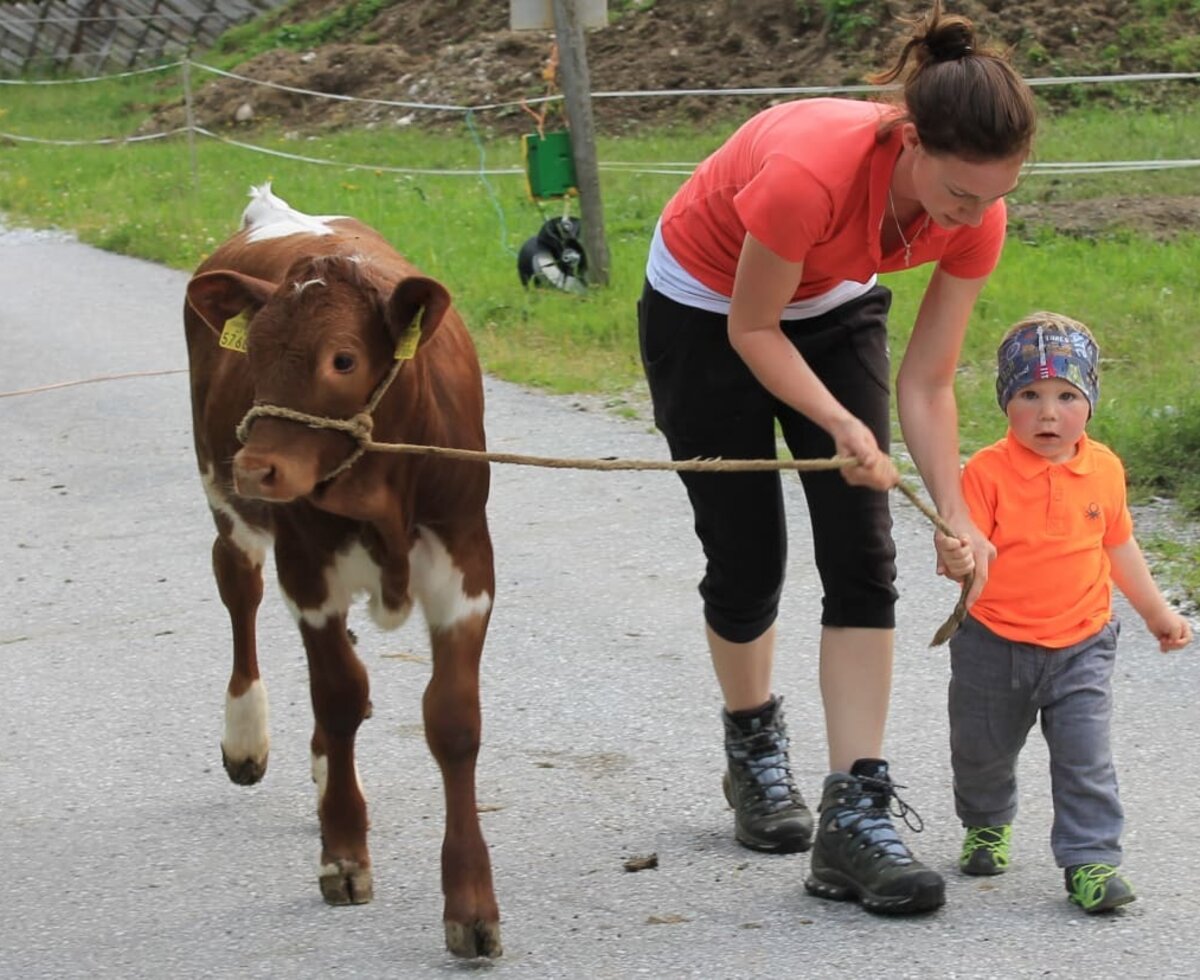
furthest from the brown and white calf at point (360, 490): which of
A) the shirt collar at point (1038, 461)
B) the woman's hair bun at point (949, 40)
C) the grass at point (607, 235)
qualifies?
the grass at point (607, 235)

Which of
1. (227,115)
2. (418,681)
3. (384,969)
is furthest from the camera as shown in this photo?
(227,115)

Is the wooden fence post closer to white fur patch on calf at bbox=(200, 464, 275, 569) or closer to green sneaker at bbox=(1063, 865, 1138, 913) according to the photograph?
white fur patch on calf at bbox=(200, 464, 275, 569)

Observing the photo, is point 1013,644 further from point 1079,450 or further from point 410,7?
point 410,7

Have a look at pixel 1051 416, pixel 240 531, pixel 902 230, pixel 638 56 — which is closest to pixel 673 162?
pixel 638 56

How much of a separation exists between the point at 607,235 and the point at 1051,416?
9.34 meters

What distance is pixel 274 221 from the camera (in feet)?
16.7

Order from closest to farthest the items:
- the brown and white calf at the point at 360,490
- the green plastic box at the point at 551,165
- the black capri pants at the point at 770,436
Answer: the brown and white calf at the point at 360,490
the black capri pants at the point at 770,436
the green plastic box at the point at 551,165

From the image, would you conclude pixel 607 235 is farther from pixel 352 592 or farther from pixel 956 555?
pixel 956 555

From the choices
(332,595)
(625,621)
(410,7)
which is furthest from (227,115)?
(332,595)

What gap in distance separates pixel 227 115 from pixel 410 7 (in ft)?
13.3

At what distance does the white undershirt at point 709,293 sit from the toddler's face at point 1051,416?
42cm

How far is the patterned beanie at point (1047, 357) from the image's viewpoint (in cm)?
394

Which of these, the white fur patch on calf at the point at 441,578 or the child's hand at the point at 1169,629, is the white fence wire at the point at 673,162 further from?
the white fur patch on calf at the point at 441,578

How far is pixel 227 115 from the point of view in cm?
2345
